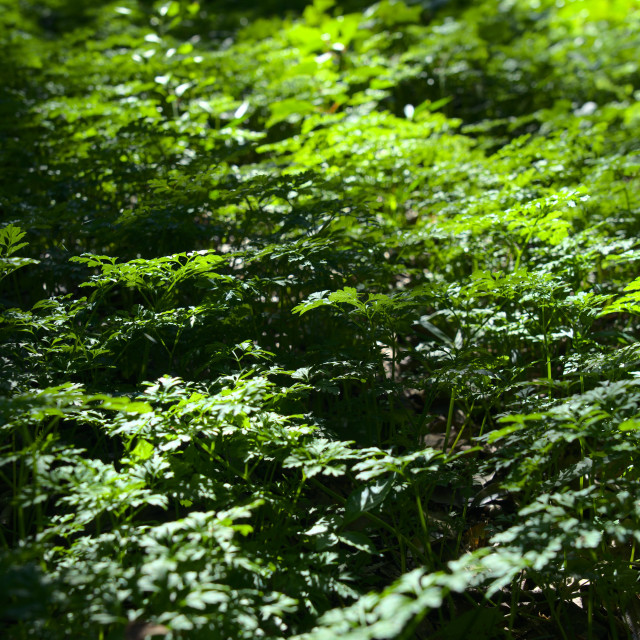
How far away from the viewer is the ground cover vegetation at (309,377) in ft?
4.34

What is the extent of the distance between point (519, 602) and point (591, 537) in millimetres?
788

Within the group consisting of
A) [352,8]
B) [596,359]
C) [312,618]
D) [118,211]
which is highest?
[352,8]

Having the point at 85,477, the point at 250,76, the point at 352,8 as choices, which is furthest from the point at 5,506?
the point at 352,8

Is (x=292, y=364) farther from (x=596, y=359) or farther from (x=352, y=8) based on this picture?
(x=352, y=8)

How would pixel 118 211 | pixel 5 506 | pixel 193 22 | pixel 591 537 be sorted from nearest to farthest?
pixel 591 537
pixel 5 506
pixel 118 211
pixel 193 22

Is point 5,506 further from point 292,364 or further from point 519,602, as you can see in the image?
point 519,602

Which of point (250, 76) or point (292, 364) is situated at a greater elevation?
point (250, 76)

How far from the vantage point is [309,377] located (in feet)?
6.01

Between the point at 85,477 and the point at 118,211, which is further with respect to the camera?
the point at 118,211

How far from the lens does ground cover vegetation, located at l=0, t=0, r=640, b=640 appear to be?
132cm

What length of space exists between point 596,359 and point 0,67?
17.2ft

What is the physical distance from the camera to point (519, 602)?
1.83m

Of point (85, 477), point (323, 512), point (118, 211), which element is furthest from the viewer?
point (118, 211)

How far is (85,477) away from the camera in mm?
1373
